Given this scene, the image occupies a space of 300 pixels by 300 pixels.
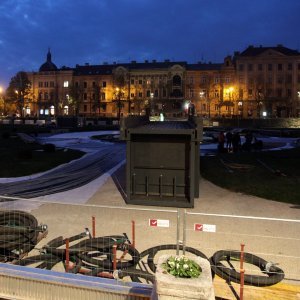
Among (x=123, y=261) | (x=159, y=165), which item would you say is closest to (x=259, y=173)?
(x=159, y=165)

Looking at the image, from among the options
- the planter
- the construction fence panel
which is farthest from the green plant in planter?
the construction fence panel

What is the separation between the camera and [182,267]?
4.64 meters

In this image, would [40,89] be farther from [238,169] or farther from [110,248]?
[110,248]

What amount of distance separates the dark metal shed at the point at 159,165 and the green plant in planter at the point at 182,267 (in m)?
9.67

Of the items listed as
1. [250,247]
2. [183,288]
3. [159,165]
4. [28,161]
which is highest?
[159,165]

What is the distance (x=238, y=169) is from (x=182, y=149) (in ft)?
31.9

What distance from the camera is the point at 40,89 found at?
119 m

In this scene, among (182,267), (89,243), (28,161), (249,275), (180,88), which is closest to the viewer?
(182,267)

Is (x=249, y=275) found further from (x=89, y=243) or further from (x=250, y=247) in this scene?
(x=89, y=243)

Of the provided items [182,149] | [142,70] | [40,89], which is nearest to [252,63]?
[142,70]

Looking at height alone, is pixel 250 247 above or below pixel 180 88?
below

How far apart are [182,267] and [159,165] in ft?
34.5

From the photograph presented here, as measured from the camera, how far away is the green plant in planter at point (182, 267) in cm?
456

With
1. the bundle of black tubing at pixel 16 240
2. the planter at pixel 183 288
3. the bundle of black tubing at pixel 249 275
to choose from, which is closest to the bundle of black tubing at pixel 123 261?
the bundle of black tubing at pixel 249 275
